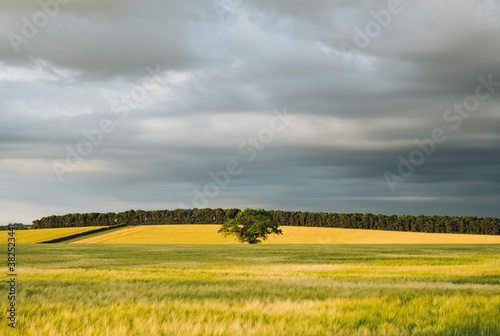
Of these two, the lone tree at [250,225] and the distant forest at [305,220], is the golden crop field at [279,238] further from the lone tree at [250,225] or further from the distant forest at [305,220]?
the distant forest at [305,220]

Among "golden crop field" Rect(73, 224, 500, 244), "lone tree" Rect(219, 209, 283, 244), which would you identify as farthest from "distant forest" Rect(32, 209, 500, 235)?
"lone tree" Rect(219, 209, 283, 244)

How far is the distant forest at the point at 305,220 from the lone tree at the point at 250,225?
189ft

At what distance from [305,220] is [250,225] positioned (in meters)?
68.5

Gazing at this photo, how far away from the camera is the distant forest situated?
404 feet

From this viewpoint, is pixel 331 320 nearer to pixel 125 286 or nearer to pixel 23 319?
pixel 23 319

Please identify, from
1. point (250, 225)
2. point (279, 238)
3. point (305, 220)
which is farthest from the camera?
point (305, 220)

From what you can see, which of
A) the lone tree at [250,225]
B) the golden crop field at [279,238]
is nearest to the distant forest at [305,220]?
the golden crop field at [279,238]

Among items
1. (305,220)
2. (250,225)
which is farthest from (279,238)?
(305,220)

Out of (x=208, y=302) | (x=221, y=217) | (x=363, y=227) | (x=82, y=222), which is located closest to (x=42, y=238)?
(x=82, y=222)

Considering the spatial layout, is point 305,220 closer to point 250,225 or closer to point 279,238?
point 279,238

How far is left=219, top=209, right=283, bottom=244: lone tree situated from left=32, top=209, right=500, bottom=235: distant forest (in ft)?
189

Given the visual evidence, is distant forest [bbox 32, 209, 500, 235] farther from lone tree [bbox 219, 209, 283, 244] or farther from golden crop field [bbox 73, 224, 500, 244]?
lone tree [bbox 219, 209, 283, 244]

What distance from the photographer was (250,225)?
76.1m

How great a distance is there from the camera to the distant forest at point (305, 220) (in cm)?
12325
